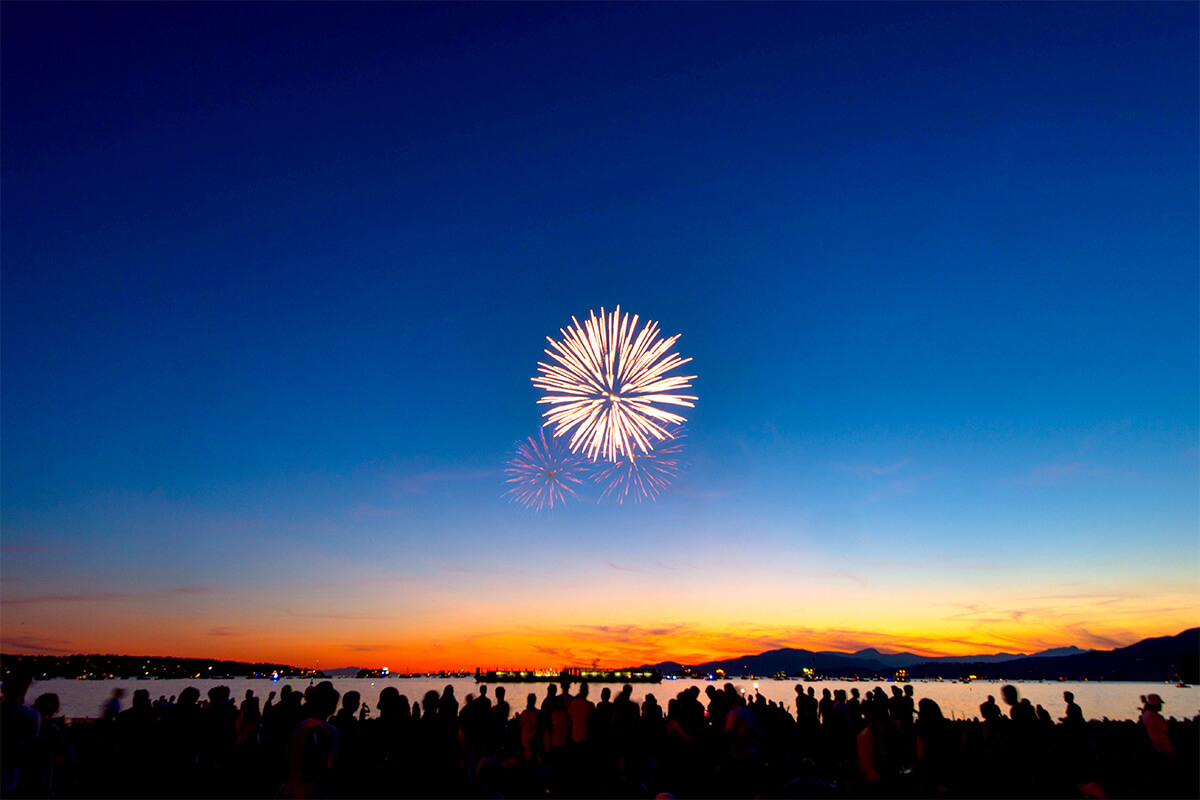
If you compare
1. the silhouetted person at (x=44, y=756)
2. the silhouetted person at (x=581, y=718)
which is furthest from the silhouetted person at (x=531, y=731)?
the silhouetted person at (x=44, y=756)

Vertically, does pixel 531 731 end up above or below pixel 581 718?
below

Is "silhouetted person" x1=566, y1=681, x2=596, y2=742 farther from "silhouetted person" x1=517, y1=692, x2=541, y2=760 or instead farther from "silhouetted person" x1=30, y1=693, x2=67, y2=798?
"silhouetted person" x1=30, y1=693, x2=67, y2=798

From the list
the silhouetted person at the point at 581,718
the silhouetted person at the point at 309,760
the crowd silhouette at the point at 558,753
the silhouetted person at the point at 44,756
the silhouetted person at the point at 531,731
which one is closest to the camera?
the silhouetted person at the point at 309,760

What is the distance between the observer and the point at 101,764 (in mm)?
10477

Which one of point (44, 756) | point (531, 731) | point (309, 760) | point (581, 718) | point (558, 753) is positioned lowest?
point (558, 753)

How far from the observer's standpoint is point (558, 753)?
1122 cm

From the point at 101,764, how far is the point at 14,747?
136 inches

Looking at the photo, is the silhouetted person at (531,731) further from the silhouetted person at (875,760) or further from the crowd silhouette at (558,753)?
the silhouetted person at (875,760)

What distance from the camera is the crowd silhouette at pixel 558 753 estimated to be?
825 cm

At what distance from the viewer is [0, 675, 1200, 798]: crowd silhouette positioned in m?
8.25

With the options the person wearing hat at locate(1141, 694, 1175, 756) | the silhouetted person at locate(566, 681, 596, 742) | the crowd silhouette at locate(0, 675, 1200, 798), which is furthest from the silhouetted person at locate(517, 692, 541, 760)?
the person wearing hat at locate(1141, 694, 1175, 756)

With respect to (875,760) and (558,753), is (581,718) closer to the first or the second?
(558,753)

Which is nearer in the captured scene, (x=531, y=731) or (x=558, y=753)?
(x=558, y=753)

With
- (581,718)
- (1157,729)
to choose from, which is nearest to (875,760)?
(581,718)
